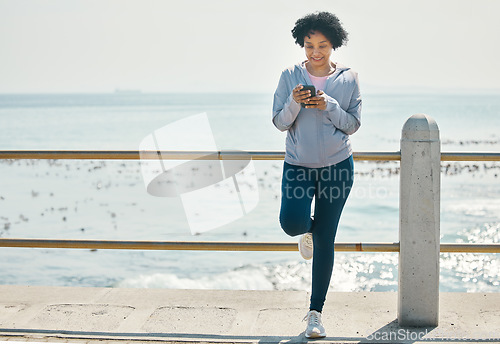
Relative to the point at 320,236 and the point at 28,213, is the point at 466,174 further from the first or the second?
the point at 320,236

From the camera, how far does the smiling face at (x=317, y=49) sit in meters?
3.44

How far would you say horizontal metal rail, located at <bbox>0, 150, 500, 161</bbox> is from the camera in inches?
148

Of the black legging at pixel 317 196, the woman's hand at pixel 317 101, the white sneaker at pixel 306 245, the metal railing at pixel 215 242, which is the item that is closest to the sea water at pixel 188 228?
the metal railing at pixel 215 242

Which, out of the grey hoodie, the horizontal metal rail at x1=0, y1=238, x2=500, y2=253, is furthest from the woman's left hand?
A: the horizontal metal rail at x1=0, y1=238, x2=500, y2=253

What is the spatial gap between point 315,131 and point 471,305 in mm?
1642

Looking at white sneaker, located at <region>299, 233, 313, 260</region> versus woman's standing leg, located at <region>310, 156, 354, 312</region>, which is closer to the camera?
woman's standing leg, located at <region>310, 156, 354, 312</region>

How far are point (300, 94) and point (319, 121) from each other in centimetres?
25

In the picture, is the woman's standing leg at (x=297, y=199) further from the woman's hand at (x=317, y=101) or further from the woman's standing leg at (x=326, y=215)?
the woman's hand at (x=317, y=101)

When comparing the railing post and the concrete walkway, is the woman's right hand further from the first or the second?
the concrete walkway

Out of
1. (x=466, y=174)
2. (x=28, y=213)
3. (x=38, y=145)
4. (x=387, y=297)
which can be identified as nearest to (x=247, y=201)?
(x=28, y=213)

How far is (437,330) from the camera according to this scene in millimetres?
3695

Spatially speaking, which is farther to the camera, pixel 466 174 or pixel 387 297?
pixel 466 174

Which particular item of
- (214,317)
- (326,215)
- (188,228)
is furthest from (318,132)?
→ (188,228)

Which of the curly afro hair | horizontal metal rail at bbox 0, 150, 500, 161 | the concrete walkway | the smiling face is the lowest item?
the concrete walkway
